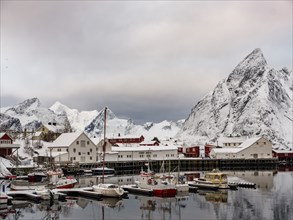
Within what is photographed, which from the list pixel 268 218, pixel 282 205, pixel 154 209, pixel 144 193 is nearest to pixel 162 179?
pixel 144 193

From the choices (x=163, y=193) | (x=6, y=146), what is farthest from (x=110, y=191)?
(x=6, y=146)

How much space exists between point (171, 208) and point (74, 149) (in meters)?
54.3

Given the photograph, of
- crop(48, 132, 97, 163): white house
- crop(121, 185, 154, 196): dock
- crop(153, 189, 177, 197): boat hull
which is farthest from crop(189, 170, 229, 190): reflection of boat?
crop(48, 132, 97, 163): white house

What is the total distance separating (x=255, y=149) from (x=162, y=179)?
2763 inches

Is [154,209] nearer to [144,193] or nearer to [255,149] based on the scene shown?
[144,193]

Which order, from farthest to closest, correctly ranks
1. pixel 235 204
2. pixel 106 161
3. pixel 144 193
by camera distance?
pixel 106 161
pixel 144 193
pixel 235 204

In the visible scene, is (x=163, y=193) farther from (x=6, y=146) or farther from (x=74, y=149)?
(x=74, y=149)

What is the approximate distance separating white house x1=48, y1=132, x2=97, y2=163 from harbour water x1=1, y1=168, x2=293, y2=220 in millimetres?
44159

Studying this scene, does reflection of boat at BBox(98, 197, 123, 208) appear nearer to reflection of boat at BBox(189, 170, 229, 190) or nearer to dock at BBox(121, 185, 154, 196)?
dock at BBox(121, 185, 154, 196)

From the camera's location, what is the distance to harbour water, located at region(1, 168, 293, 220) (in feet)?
125

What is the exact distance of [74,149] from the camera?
3674 inches

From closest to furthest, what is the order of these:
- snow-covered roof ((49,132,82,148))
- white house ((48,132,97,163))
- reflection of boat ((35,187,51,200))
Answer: reflection of boat ((35,187,51,200))
white house ((48,132,97,163))
snow-covered roof ((49,132,82,148))

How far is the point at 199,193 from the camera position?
5384 centimetres

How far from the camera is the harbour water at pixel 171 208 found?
3797 centimetres
